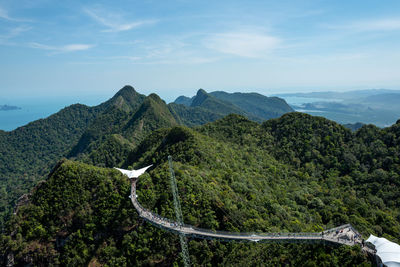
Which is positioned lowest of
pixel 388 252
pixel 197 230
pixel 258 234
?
pixel 258 234

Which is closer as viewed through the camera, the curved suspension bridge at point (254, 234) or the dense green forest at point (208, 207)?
the curved suspension bridge at point (254, 234)

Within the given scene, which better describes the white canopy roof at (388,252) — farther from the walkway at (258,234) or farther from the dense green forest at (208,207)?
the dense green forest at (208,207)

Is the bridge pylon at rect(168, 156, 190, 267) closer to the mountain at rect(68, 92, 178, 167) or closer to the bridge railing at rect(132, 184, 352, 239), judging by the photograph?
the bridge railing at rect(132, 184, 352, 239)

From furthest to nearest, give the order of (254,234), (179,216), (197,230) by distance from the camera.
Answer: (179,216) < (197,230) < (254,234)

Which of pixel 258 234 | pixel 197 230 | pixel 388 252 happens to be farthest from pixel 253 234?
pixel 388 252

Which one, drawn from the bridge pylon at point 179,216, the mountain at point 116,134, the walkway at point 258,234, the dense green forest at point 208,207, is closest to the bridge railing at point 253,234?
the walkway at point 258,234

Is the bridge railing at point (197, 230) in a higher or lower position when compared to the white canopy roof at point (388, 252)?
lower

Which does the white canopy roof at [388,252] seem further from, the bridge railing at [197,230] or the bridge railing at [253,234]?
the bridge railing at [253,234]

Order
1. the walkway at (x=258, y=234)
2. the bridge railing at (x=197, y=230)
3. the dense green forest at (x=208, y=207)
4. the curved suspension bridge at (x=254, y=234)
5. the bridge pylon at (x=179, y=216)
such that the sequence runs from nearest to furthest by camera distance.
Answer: the curved suspension bridge at (x=254, y=234) → the walkway at (x=258, y=234) → the bridge railing at (x=197, y=230) → the bridge pylon at (x=179, y=216) → the dense green forest at (x=208, y=207)

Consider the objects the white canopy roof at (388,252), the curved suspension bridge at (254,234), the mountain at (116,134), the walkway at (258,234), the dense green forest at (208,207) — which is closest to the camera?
the white canopy roof at (388,252)

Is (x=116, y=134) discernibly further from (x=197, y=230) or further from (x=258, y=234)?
(x=258, y=234)
